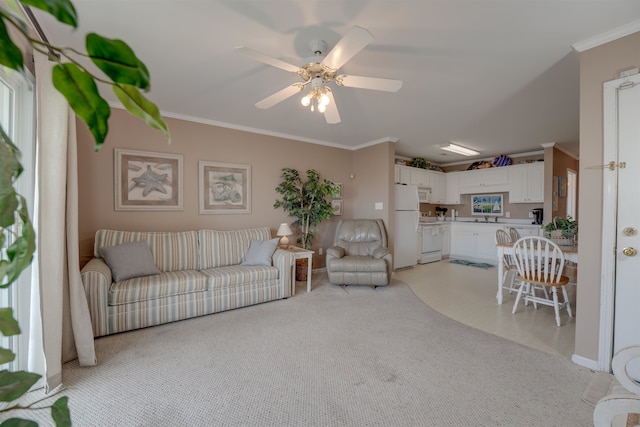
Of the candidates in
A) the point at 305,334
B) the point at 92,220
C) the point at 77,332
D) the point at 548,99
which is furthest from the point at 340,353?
the point at 548,99

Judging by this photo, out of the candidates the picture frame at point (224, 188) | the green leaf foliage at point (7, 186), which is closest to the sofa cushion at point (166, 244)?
the picture frame at point (224, 188)

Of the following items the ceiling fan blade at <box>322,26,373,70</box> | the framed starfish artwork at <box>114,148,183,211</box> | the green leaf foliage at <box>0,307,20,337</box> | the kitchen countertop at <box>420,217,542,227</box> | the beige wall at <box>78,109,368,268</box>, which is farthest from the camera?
the kitchen countertop at <box>420,217,542,227</box>

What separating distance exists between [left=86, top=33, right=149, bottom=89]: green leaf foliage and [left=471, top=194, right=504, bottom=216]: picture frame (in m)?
7.23

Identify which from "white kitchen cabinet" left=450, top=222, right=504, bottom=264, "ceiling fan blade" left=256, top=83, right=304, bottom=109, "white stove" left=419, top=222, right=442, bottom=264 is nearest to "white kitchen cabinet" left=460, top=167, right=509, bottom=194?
"white kitchen cabinet" left=450, top=222, right=504, bottom=264

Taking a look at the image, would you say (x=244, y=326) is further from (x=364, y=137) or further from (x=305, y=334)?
(x=364, y=137)

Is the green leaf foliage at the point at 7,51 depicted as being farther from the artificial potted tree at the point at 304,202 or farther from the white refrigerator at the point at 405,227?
the white refrigerator at the point at 405,227

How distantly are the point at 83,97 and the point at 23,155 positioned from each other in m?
2.08

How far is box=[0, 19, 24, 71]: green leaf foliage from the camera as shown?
384 mm

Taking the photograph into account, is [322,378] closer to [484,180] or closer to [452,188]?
[484,180]

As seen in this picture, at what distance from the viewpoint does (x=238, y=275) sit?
10.4ft

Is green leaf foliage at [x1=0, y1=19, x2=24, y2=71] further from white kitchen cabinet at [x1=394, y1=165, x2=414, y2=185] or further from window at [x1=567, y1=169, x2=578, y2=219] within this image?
window at [x1=567, y1=169, x2=578, y2=219]

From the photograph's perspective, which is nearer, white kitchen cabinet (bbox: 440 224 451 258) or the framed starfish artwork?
the framed starfish artwork

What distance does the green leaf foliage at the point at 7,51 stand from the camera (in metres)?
0.38

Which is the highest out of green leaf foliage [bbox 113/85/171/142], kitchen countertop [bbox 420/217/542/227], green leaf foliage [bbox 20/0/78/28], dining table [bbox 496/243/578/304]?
green leaf foliage [bbox 20/0/78/28]
